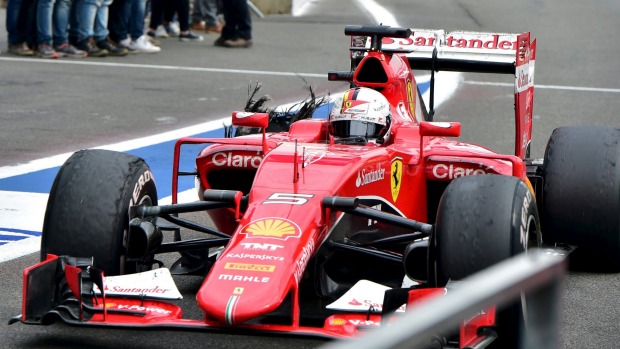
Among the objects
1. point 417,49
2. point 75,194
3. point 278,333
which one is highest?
point 417,49

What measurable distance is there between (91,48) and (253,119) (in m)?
10.4

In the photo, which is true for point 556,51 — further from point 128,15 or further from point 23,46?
point 23,46

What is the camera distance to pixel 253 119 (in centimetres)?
608

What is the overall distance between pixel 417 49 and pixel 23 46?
29.1ft

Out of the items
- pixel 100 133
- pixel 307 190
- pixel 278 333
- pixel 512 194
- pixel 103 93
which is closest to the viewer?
pixel 278 333

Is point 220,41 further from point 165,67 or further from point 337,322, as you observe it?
point 337,322

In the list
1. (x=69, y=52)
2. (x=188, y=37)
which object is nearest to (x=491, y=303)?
(x=69, y=52)

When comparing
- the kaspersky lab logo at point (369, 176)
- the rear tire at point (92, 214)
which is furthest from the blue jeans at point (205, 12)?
the rear tire at point (92, 214)

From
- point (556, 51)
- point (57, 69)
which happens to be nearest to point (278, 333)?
point (57, 69)

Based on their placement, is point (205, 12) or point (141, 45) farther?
point (205, 12)

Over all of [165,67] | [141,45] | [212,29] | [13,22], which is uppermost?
[212,29]

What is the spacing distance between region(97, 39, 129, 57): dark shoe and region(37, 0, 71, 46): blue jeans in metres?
0.74

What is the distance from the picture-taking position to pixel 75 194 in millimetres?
5148

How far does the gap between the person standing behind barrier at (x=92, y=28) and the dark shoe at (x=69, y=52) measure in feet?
0.37
